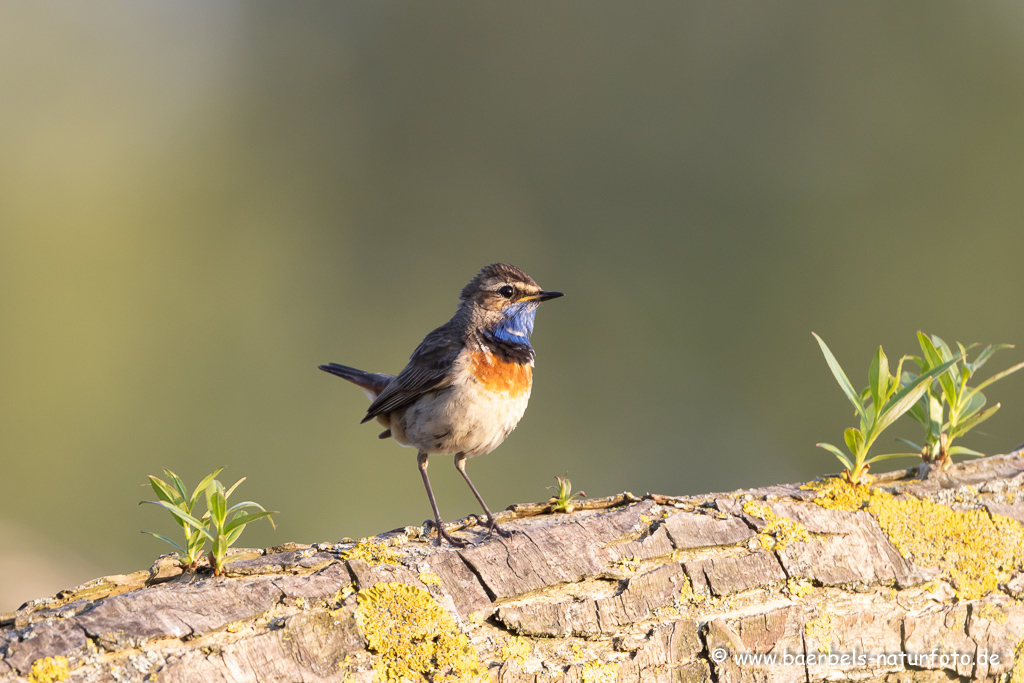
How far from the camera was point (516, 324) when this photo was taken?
5410 millimetres

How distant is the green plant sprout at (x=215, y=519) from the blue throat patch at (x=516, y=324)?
2.44 metres

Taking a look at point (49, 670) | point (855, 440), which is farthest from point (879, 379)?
point (49, 670)

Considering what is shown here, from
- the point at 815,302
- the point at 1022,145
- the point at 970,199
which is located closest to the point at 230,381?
the point at 815,302

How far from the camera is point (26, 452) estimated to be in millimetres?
13133

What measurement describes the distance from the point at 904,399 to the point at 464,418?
7.68 ft

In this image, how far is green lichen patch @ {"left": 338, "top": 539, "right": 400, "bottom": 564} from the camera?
121 inches

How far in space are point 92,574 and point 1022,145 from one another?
49.7 feet

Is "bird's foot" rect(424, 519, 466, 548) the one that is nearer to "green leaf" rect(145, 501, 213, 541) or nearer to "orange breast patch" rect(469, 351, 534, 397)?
"green leaf" rect(145, 501, 213, 541)

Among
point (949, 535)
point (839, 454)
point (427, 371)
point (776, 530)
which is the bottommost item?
point (949, 535)

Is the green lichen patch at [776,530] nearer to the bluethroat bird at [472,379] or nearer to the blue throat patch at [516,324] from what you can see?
the bluethroat bird at [472,379]

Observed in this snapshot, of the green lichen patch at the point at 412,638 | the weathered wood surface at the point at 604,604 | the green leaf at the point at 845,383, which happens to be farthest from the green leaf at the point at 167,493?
the green leaf at the point at 845,383

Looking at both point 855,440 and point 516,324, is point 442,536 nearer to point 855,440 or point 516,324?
point 855,440

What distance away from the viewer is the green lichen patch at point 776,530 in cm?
334

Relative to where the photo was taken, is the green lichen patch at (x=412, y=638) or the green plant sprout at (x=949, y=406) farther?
the green plant sprout at (x=949, y=406)
